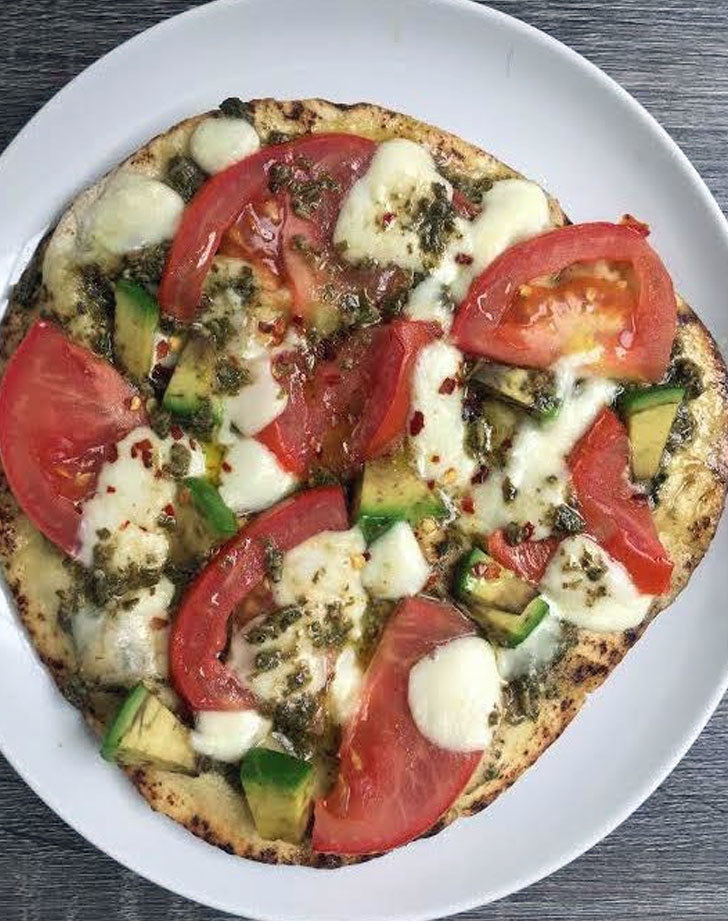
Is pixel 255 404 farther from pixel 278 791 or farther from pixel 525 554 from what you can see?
pixel 278 791

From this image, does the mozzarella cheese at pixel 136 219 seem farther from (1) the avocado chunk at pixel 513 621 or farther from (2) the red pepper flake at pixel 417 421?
(1) the avocado chunk at pixel 513 621

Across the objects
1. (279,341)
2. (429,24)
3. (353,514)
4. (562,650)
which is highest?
(429,24)

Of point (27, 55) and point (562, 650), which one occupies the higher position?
point (27, 55)

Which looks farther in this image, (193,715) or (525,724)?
(525,724)

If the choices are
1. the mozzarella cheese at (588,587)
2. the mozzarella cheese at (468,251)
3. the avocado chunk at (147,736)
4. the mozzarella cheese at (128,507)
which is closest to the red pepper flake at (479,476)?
the mozzarella cheese at (588,587)

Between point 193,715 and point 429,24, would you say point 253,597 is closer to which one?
point 193,715

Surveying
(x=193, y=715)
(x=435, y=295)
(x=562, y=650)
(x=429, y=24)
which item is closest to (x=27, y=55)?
(x=429, y=24)

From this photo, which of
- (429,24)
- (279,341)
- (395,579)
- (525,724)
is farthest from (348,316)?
(525,724)
